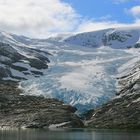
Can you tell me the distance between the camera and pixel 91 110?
194000mm

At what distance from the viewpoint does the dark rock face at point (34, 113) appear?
160m

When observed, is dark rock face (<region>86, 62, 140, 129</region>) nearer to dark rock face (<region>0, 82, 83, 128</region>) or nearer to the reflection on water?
dark rock face (<region>0, 82, 83, 128</region>)

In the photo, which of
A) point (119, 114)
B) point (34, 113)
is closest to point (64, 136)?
point (34, 113)

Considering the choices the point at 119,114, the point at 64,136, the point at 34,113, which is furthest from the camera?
the point at 119,114

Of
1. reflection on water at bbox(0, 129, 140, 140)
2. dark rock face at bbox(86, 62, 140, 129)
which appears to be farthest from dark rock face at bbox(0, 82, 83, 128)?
reflection on water at bbox(0, 129, 140, 140)

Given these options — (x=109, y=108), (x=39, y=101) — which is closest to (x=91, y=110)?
(x=109, y=108)

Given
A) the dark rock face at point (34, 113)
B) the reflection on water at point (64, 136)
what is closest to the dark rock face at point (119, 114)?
the dark rock face at point (34, 113)

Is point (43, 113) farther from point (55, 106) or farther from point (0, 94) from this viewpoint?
point (0, 94)

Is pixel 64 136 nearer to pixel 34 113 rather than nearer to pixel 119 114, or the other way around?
pixel 34 113

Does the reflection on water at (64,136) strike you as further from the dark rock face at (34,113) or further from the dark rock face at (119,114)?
the dark rock face at (119,114)

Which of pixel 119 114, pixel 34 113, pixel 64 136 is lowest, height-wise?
pixel 64 136

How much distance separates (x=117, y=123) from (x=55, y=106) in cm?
2795

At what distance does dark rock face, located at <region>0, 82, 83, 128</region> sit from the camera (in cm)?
15975

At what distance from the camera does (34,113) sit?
17038 centimetres
